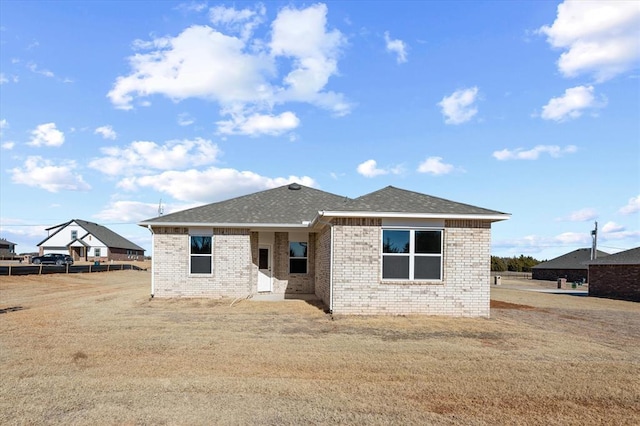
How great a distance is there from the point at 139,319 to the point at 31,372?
18.3ft

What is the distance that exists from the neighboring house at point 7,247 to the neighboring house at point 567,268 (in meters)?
73.5

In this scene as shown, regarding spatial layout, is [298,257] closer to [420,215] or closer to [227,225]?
[227,225]

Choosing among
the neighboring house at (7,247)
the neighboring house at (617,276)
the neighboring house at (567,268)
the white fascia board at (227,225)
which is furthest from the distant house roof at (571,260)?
the neighboring house at (7,247)

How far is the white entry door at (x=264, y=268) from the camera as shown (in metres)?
19.6

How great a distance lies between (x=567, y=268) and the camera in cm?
5184

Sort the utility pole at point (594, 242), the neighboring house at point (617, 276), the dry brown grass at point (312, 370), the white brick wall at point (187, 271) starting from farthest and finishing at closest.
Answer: the utility pole at point (594, 242)
the neighboring house at point (617, 276)
the white brick wall at point (187, 271)
the dry brown grass at point (312, 370)

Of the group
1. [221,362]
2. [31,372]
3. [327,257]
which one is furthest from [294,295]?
[31,372]

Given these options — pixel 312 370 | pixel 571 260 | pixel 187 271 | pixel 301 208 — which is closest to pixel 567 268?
pixel 571 260

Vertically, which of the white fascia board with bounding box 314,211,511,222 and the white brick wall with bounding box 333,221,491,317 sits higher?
the white fascia board with bounding box 314,211,511,222

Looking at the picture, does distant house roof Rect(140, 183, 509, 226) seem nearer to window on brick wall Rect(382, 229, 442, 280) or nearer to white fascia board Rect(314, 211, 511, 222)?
white fascia board Rect(314, 211, 511, 222)

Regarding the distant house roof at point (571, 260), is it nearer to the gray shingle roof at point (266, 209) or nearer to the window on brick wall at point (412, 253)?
the gray shingle roof at point (266, 209)

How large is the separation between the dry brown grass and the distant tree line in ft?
187

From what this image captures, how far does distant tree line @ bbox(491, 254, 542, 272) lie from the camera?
67.6 meters

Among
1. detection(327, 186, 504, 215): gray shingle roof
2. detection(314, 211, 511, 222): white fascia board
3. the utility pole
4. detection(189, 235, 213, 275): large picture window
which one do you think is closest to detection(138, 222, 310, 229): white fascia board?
detection(189, 235, 213, 275): large picture window
